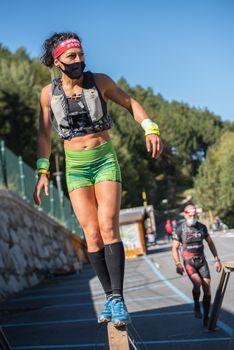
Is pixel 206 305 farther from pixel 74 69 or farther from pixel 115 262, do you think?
pixel 74 69

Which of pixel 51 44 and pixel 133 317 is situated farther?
pixel 133 317

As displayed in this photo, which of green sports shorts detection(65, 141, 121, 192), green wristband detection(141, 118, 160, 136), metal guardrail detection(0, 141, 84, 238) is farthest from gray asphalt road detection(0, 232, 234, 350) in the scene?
metal guardrail detection(0, 141, 84, 238)

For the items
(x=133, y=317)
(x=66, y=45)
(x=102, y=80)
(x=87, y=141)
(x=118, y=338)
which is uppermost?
(x=66, y=45)

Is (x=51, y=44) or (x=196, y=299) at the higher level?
(x=51, y=44)

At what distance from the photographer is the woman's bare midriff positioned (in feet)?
13.7

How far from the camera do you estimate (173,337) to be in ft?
22.9

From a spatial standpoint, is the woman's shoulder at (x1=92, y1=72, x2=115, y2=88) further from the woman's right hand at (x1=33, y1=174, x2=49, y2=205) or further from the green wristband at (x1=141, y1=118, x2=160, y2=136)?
the woman's right hand at (x1=33, y1=174, x2=49, y2=205)

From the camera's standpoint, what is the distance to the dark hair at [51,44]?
4297 millimetres

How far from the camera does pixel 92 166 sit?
4.16 meters

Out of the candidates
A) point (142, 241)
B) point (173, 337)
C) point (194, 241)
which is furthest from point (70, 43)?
point (142, 241)

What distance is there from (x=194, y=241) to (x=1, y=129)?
4082 cm

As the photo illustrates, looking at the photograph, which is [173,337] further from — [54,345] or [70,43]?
[70,43]

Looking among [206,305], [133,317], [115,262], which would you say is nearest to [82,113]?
[115,262]

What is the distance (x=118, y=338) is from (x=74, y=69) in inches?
73.1
